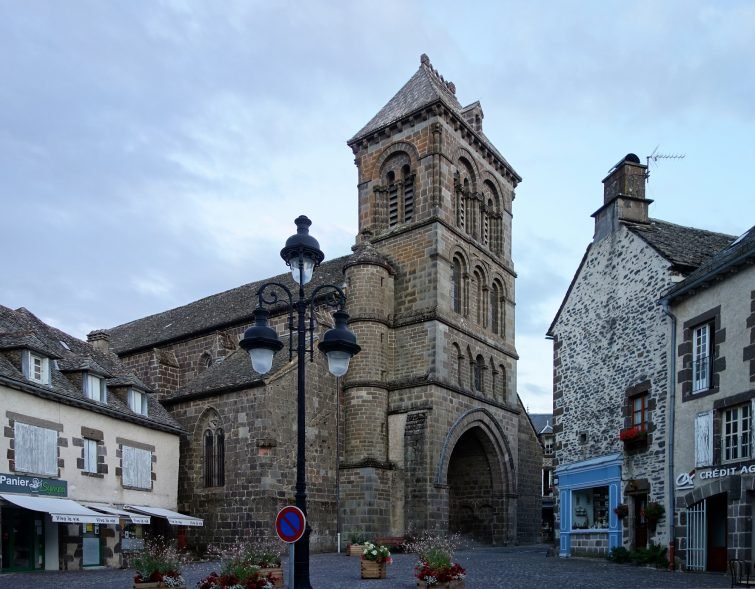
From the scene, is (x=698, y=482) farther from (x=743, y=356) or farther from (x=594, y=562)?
(x=594, y=562)

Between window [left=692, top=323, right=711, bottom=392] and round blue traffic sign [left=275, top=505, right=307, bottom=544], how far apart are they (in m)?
11.9

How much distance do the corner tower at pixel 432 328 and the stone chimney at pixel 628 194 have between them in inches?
378

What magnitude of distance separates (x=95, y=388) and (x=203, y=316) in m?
12.7

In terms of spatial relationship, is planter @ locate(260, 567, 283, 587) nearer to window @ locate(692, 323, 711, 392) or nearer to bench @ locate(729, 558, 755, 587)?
bench @ locate(729, 558, 755, 587)

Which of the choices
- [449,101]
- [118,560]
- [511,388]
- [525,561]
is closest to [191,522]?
[118,560]

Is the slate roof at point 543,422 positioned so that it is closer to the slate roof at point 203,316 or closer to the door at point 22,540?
the slate roof at point 203,316

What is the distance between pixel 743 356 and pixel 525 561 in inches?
358

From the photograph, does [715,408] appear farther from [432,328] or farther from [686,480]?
[432,328]

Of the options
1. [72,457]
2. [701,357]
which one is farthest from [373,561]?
[72,457]

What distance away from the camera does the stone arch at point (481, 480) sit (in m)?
34.7

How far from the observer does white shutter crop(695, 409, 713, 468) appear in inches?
731

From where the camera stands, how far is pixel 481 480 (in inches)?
1403

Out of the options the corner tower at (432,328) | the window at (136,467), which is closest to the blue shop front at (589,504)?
the corner tower at (432,328)

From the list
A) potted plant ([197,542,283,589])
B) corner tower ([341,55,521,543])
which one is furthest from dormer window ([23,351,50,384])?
corner tower ([341,55,521,543])
